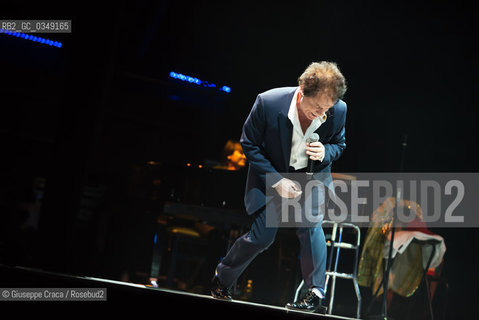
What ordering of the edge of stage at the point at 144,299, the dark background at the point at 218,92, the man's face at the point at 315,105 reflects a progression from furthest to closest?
1. the dark background at the point at 218,92
2. the man's face at the point at 315,105
3. the edge of stage at the point at 144,299

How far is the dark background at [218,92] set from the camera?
4.26m

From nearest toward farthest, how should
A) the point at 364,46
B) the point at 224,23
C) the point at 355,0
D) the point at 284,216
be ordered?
the point at 284,216, the point at 355,0, the point at 364,46, the point at 224,23

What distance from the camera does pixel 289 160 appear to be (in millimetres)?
2832

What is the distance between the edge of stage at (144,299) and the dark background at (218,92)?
1.84 metres

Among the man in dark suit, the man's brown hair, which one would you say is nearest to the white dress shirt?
the man in dark suit

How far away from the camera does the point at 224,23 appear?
21.6 feet

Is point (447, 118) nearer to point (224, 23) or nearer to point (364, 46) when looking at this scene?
point (364, 46)

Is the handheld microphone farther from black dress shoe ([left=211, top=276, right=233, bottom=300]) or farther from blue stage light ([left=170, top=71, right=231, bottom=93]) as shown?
blue stage light ([left=170, top=71, right=231, bottom=93])

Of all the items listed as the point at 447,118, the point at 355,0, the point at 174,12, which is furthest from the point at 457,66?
the point at 174,12

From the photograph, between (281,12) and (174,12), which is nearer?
(281,12)

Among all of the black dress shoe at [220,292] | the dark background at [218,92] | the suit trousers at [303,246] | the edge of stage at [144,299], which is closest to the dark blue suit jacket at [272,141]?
the suit trousers at [303,246]

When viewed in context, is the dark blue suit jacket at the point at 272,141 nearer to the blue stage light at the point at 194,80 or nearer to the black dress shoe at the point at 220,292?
the black dress shoe at the point at 220,292

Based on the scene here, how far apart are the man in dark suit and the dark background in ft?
6.29

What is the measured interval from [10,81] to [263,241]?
7647 mm
